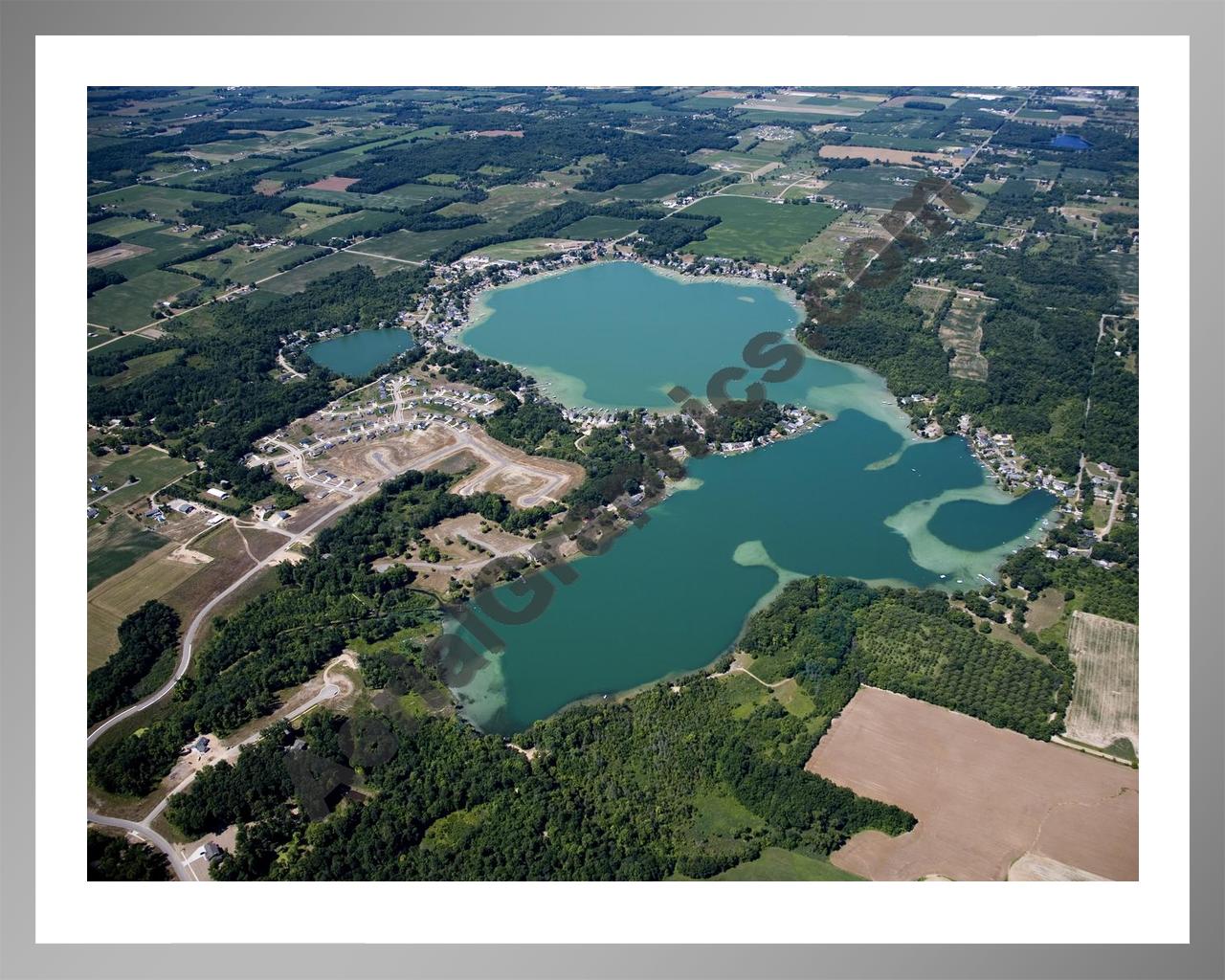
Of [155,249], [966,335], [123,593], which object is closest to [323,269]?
[155,249]

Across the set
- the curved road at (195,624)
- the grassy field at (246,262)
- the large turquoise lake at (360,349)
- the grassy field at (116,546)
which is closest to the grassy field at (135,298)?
the grassy field at (246,262)

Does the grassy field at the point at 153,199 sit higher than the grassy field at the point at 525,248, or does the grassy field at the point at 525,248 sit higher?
the grassy field at the point at 153,199

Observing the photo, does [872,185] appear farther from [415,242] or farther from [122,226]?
[122,226]

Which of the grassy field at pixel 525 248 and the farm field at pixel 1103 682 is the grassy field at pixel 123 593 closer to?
the farm field at pixel 1103 682
